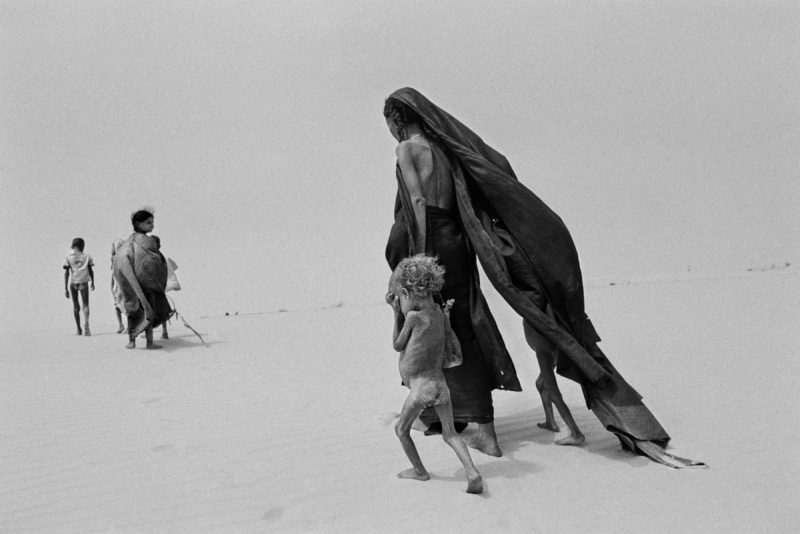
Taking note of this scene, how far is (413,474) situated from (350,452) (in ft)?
2.45

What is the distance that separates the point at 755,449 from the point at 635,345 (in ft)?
14.5

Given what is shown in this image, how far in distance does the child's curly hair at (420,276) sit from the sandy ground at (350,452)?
1.19m

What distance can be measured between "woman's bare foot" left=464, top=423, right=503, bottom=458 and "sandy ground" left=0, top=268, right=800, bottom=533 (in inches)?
4.2

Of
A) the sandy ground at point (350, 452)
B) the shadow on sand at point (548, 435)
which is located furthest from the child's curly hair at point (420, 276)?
the shadow on sand at point (548, 435)

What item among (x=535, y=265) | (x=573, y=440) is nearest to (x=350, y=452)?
(x=573, y=440)

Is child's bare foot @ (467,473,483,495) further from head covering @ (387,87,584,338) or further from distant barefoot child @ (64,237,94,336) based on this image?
distant barefoot child @ (64,237,94,336)

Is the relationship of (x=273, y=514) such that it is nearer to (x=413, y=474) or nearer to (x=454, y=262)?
(x=413, y=474)

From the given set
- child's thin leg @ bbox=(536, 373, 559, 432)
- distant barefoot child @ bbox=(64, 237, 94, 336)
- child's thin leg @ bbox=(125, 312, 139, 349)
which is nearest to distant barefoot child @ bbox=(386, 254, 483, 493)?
child's thin leg @ bbox=(536, 373, 559, 432)

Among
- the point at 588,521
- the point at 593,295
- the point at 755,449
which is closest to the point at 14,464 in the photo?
the point at 588,521

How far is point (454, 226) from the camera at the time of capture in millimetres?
4391

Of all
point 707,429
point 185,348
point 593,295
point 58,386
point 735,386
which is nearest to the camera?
point 707,429

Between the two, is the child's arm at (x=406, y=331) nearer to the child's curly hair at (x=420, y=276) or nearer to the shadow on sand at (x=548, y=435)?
the child's curly hair at (x=420, y=276)

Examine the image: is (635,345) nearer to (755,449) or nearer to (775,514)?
(755,449)

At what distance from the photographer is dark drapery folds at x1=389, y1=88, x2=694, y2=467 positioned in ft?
13.4
